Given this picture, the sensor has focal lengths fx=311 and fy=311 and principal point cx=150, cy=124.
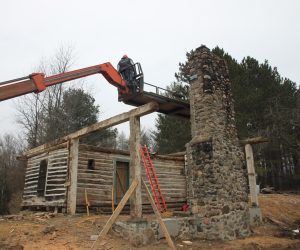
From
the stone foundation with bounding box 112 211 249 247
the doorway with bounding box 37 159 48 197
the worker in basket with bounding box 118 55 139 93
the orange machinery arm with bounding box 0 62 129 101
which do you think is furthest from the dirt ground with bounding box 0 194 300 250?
the worker in basket with bounding box 118 55 139 93

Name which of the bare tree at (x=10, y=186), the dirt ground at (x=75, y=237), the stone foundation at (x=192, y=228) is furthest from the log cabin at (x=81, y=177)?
the bare tree at (x=10, y=186)

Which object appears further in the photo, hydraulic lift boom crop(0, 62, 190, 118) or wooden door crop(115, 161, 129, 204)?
wooden door crop(115, 161, 129, 204)

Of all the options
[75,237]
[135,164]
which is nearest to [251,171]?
[135,164]

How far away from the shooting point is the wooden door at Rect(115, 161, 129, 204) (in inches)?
570

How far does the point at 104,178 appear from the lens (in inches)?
555

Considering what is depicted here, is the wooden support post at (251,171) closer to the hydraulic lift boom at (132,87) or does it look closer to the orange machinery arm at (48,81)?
the hydraulic lift boom at (132,87)

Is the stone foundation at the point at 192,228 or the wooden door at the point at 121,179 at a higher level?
the wooden door at the point at 121,179

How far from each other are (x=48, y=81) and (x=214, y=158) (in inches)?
219

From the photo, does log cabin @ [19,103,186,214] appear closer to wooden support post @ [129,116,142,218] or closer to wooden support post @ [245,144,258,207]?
wooden support post @ [129,116,142,218]

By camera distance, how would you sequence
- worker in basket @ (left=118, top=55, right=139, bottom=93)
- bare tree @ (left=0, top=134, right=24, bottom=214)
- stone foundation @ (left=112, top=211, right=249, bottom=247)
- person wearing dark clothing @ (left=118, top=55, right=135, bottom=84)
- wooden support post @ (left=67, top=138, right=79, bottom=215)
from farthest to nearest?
bare tree @ (left=0, top=134, right=24, bottom=214)
wooden support post @ (left=67, top=138, right=79, bottom=215)
person wearing dark clothing @ (left=118, top=55, right=135, bottom=84)
worker in basket @ (left=118, top=55, right=139, bottom=93)
stone foundation @ (left=112, top=211, right=249, bottom=247)

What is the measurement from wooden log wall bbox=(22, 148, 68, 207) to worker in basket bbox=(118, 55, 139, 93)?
4.88 meters

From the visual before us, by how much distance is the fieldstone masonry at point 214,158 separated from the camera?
385 inches

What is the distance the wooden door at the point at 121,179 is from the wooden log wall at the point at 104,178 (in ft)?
0.99

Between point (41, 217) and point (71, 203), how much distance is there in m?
1.22
